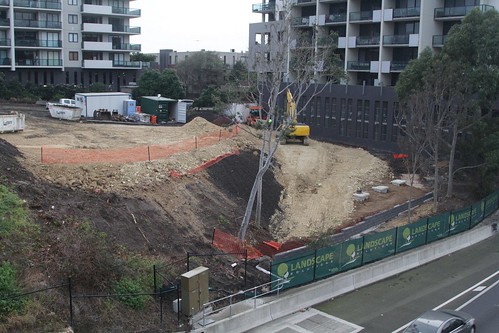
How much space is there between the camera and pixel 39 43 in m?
72.0

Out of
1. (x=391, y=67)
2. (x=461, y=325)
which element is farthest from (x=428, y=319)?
(x=391, y=67)

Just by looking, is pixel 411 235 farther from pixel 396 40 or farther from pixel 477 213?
pixel 396 40

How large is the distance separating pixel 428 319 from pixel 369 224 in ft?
48.7

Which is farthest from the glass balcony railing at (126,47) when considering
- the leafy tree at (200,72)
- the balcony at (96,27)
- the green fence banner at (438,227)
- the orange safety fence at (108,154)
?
the green fence banner at (438,227)

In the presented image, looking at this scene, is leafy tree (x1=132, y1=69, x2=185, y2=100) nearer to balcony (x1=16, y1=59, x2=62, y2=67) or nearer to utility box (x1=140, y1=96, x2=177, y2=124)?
balcony (x1=16, y1=59, x2=62, y2=67)

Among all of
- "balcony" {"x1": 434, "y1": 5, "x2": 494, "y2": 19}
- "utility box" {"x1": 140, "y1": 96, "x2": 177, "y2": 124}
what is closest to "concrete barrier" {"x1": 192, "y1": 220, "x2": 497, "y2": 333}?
"balcony" {"x1": 434, "y1": 5, "x2": 494, "y2": 19}

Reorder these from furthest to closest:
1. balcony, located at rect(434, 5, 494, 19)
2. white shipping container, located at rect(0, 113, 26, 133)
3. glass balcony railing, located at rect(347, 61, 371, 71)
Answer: glass balcony railing, located at rect(347, 61, 371, 71) < balcony, located at rect(434, 5, 494, 19) < white shipping container, located at rect(0, 113, 26, 133)

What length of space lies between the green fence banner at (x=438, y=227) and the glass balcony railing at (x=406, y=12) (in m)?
29.4

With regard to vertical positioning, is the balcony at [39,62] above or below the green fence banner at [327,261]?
above

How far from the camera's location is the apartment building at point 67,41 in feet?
231

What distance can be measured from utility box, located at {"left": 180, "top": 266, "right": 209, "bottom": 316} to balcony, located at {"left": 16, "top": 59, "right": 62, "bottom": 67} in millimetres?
62007

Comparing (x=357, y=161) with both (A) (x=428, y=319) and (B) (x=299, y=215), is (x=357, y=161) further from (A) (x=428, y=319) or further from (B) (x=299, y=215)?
(A) (x=428, y=319)

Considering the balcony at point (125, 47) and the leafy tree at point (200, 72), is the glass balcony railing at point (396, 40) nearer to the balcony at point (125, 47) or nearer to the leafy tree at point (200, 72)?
the balcony at point (125, 47)

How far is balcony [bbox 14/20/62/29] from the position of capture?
2763 inches
